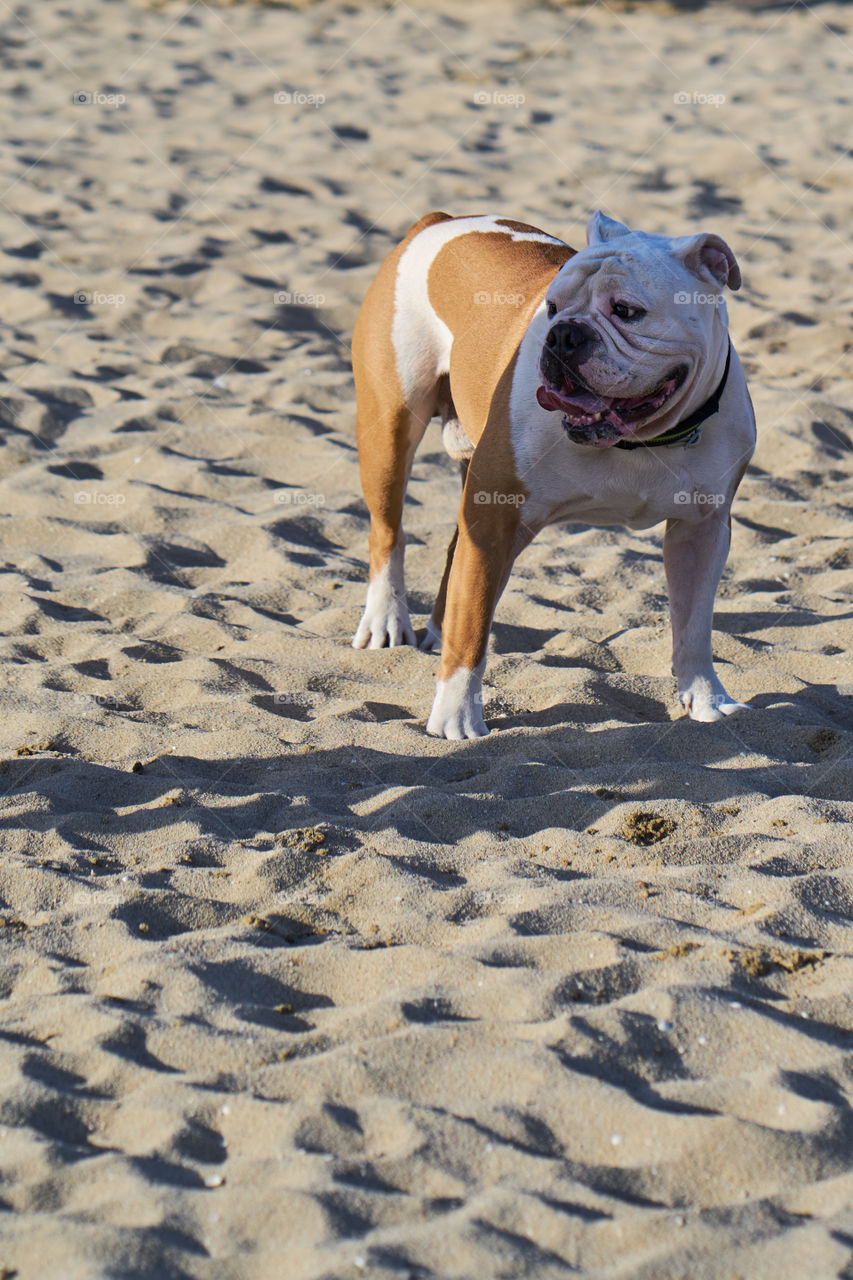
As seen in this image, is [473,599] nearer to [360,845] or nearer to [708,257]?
[360,845]

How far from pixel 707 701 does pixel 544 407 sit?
1101mm

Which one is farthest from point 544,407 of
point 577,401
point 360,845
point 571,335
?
point 360,845

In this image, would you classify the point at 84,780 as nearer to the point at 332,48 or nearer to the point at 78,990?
the point at 78,990

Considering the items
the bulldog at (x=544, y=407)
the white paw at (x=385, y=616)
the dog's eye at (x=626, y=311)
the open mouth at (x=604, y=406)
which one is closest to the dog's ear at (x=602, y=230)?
the bulldog at (x=544, y=407)

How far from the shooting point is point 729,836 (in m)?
3.28

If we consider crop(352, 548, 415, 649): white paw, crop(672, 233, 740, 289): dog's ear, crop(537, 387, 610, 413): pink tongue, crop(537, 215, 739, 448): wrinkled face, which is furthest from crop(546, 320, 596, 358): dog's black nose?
crop(352, 548, 415, 649): white paw

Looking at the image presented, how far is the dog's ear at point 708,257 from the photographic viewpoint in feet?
11.4

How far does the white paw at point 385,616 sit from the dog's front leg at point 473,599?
2.39 feet

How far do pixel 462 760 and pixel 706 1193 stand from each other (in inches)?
71.4

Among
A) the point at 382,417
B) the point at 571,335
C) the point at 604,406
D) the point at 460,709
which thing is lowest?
the point at 460,709

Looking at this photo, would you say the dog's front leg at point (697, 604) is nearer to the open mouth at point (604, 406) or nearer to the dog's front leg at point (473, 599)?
the dog's front leg at point (473, 599)

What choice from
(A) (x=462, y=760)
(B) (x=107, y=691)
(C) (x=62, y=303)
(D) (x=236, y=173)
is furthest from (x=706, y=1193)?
(D) (x=236, y=173)

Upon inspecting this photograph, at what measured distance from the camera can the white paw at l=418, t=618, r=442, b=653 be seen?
15.7 ft

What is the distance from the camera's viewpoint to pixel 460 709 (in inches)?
156
